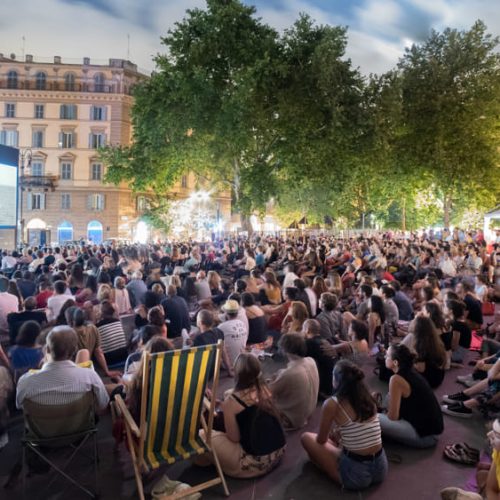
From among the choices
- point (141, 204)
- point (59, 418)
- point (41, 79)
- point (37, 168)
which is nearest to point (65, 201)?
point (37, 168)

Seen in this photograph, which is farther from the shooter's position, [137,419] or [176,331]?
[176,331]

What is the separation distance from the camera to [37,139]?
45.5 m

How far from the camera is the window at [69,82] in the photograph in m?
45.2

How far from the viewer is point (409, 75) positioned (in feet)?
80.3

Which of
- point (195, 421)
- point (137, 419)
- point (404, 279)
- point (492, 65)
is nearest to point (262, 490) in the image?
point (195, 421)

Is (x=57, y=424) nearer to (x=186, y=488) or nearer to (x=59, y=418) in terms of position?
(x=59, y=418)

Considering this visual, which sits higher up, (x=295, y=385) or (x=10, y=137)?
(x=10, y=137)

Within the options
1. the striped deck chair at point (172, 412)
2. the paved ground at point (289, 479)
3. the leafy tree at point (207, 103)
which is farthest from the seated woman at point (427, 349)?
the leafy tree at point (207, 103)

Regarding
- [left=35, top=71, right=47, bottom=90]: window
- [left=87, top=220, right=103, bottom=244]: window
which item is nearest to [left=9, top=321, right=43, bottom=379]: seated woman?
[left=87, top=220, right=103, bottom=244]: window

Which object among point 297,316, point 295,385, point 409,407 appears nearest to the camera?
point 409,407

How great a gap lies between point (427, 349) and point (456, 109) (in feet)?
72.0

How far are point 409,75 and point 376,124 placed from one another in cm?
493

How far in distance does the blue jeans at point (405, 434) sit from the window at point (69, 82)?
4840 cm

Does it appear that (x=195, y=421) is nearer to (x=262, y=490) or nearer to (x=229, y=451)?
(x=229, y=451)
